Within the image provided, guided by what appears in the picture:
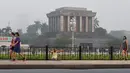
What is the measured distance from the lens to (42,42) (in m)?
108

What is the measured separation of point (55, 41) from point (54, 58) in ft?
271

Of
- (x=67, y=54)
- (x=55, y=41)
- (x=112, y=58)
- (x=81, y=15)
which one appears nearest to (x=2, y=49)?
(x=67, y=54)

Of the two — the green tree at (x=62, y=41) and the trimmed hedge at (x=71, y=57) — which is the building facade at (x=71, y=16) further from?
the trimmed hedge at (x=71, y=57)

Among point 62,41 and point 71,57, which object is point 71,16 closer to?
point 62,41

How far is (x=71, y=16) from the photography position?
378ft

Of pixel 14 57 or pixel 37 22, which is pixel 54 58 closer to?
pixel 14 57

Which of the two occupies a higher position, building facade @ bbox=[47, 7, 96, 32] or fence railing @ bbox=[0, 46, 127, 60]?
building facade @ bbox=[47, 7, 96, 32]

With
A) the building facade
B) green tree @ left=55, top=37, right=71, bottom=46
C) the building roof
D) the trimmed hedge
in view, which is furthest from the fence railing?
the building roof

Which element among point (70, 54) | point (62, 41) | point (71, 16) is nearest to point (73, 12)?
point (71, 16)

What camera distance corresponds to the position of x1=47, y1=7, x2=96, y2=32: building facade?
117m

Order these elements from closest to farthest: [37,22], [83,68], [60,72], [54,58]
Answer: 1. [60,72]
2. [83,68]
3. [54,58]
4. [37,22]

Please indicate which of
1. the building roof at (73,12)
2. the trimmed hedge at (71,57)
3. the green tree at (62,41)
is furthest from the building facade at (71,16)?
the trimmed hedge at (71,57)

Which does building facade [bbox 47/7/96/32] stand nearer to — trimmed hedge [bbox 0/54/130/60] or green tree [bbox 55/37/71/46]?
green tree [bbox 55/37/71/46]

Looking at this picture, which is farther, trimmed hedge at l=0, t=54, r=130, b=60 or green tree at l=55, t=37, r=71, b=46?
green tree at l=55, t=37, r=71, b=46
